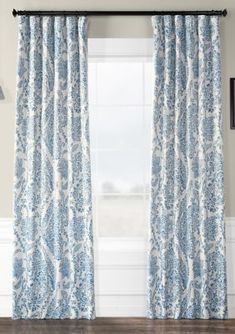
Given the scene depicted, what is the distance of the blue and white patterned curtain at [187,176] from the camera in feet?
12.8

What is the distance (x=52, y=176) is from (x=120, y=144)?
25.3 inches

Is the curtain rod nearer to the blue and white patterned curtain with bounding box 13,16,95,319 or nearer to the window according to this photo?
the blue and white patterned curtain with bounding box 13,16,95,319

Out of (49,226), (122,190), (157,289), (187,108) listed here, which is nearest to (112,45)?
(187,108)

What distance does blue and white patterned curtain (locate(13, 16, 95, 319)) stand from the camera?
3.92 meters

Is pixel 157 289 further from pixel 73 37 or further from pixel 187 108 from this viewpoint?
pixel 73 37

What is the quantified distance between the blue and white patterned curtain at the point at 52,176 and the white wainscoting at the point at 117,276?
0.18m

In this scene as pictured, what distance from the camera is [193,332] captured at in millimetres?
3582

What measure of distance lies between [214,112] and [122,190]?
0.97 metres

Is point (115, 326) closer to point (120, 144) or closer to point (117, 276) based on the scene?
point (117, 276)

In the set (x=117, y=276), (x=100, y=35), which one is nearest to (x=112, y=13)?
(x=100, y=35)

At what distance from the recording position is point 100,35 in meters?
4.12

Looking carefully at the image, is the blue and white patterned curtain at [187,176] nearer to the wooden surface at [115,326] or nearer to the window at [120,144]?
the wooden surface at [115,326]

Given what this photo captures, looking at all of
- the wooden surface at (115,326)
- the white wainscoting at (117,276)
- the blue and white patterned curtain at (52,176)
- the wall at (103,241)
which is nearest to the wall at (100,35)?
A: the wall at (103,241)

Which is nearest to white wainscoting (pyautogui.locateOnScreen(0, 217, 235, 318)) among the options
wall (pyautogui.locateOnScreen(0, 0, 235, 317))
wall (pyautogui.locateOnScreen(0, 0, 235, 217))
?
wall (pyautogui.locateOnScreen(0, 0, 235, 317))
